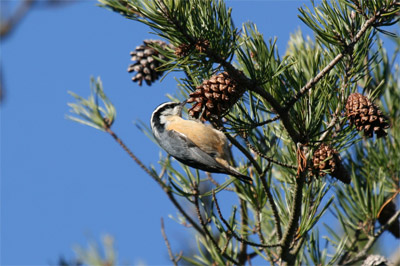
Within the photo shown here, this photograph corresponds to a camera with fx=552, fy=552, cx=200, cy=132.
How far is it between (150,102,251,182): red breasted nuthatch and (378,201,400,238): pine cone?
616mm

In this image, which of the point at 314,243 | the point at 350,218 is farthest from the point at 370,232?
the point at 314,243

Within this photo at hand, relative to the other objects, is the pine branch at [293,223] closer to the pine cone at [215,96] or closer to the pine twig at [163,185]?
the pine cone at [215,96]

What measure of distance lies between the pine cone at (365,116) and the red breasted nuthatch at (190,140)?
647mm

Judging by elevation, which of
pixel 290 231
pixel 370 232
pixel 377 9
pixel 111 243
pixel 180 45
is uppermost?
pixel 180 45

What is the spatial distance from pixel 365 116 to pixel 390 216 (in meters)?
0.76

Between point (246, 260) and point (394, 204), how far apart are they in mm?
622

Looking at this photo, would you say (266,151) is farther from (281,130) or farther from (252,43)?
(252,43)

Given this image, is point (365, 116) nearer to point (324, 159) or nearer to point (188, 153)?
point (324, 159)

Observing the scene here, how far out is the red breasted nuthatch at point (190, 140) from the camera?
2.26m

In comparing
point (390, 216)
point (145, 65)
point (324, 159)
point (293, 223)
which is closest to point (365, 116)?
point (324, 159)

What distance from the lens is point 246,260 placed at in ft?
6.95

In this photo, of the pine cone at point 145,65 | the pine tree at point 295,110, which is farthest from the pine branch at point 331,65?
the pine cone at point 145,65

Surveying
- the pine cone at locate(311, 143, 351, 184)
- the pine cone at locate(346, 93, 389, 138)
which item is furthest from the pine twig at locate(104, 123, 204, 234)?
the pine cone at locate(346, 93, 389, 138)

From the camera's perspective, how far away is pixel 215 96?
1515 mm
